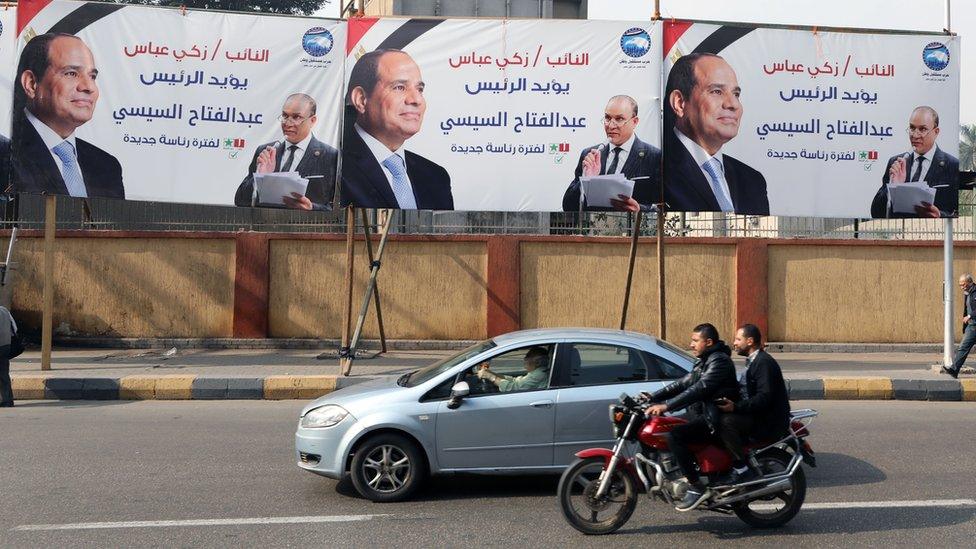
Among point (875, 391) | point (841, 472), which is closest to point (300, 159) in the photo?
point (875, 391)

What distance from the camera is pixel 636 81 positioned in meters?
13.8

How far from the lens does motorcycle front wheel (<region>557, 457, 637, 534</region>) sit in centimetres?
639

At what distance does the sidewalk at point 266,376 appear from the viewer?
1271 centimetres

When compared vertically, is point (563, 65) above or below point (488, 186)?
above

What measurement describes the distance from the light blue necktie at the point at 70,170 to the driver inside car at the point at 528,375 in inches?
333

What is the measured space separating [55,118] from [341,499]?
28.8 ft

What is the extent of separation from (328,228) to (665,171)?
575cm

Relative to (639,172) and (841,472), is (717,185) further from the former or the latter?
(841,472)

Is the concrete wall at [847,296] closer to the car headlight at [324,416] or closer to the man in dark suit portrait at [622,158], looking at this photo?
the man in dark suit portrait at [622,158]

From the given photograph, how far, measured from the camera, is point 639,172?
13820 millimetres

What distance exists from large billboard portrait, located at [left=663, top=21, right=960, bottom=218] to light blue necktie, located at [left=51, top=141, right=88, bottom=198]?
8.10 m

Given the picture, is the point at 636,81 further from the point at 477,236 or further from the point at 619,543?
the point at 619,543

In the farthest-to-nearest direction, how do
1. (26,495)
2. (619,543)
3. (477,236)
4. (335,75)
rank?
(477,236), (335,75), (26,495), (619,543)

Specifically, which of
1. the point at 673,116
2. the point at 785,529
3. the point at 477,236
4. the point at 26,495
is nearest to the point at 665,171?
the point at 673,116
